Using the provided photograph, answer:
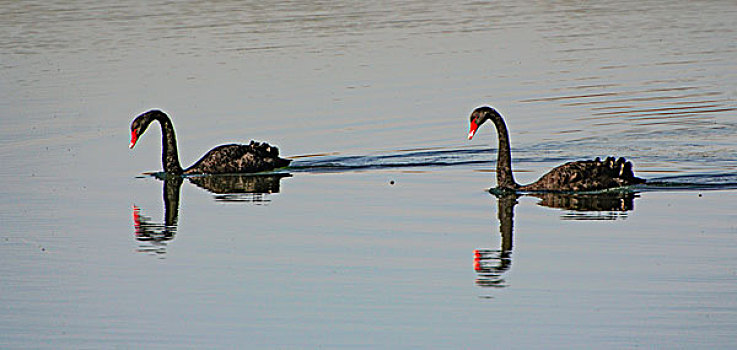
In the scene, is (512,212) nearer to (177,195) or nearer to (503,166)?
(503,166)

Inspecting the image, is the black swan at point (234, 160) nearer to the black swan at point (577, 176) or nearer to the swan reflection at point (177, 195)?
the swan reflection at point (177, 195)

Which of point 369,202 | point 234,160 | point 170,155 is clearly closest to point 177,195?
point 234,160

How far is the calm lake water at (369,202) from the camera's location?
8.29 metres

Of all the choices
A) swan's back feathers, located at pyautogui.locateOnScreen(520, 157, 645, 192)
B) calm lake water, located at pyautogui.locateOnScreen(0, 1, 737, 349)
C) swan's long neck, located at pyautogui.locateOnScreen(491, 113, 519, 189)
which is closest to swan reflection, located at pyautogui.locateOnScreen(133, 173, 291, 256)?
calm lake water, located at pyautogui.locateOnScreen(0, 1, 737, 349)

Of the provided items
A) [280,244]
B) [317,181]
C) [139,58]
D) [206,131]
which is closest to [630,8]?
[139,58]

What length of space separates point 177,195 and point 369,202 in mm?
2122

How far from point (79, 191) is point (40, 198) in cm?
47

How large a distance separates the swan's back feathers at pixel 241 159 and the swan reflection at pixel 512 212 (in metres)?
2.75

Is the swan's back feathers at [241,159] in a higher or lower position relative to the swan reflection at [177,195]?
higher

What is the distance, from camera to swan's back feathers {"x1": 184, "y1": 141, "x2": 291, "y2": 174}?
14594 mm

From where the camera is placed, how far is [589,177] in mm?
12836

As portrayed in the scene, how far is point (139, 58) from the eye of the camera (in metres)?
26.0

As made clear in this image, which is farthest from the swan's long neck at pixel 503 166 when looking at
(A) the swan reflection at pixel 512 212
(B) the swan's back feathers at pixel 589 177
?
(B) the swan's back feathers at pixel 589 177

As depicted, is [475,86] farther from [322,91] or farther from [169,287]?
[169,287]
